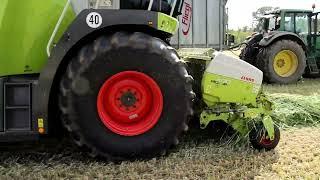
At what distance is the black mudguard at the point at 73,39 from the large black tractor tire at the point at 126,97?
0.34 feet

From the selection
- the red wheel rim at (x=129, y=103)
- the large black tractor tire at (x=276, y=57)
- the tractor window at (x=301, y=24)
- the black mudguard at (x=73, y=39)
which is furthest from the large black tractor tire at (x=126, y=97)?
the tractor window at (x=301, y=24)

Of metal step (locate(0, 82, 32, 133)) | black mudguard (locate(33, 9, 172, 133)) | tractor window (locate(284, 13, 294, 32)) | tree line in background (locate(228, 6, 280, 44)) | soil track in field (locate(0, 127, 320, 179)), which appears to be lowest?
soil track in field (locate(0, 127, 320, 179))

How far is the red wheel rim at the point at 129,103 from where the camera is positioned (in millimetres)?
4227

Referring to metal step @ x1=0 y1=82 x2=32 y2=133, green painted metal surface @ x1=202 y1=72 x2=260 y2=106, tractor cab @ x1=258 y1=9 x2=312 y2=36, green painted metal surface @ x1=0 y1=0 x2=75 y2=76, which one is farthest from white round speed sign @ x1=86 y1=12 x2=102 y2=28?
tractor cab @ x1=258 y1=9 x2=312 y2=36

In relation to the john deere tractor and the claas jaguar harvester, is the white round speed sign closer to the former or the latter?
the claas jaguar harvester

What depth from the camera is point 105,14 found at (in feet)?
13.7

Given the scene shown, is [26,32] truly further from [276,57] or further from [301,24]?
[301,24]

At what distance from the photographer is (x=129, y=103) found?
427 centimetres

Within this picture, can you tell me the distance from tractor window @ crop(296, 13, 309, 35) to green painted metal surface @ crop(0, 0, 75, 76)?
1028 cm

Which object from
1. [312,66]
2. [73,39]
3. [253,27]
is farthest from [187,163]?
[253,27]

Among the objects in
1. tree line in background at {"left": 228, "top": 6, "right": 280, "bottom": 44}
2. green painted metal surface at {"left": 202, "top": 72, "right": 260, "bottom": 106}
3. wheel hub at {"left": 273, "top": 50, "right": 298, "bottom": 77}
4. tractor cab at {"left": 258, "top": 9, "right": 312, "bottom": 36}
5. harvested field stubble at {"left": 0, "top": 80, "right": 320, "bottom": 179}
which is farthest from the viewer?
tree line in background at {"left": 228, "top": 6, "right": 280, "bottom": 44}

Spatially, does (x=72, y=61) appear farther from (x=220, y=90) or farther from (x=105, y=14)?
(x=220, y=90)

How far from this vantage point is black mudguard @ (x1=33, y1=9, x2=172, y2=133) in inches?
161

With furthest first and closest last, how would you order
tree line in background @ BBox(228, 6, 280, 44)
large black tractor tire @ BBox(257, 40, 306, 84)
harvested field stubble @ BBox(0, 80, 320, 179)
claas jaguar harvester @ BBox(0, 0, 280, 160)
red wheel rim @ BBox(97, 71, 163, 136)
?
1. tree line in background @ BBox(228, 6, 280, 44)
2. large black tractor tire @ BBox(257, 40, 306, 84)
3. red wheel rim @ BBox(97, 71, 163, 136)
4. claas jaguar harvester @ BBox(0, 0, 280, 160)
5. harvested field stubble @ BBox(0, 80, 320, 179)
